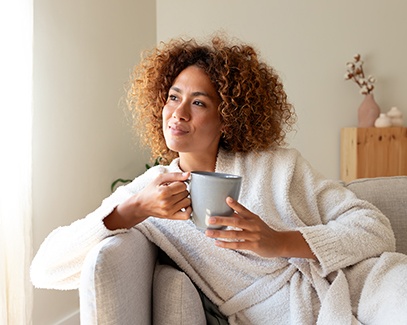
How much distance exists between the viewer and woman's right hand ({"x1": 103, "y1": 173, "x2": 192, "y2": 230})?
42.4 inches

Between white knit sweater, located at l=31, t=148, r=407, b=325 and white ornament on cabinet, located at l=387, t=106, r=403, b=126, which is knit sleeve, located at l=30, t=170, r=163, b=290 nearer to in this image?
white knit sweater, located at l=31, t=148, r=407, b=325

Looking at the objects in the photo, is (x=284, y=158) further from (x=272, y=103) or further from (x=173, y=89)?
(x=173, y=89)

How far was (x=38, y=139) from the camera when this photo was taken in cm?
227

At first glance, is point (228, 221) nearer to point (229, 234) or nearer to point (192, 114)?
point (229, 234)

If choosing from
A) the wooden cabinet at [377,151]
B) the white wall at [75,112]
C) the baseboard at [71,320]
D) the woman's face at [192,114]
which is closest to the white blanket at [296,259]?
the woman's face at [192,114]

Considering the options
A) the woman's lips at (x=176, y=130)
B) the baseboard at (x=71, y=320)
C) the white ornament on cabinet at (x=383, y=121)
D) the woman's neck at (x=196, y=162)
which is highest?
the white ornament on cabinet at (x=383, y=121)

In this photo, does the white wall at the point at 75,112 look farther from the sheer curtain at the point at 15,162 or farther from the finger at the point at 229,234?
the finger at the point at 229,234

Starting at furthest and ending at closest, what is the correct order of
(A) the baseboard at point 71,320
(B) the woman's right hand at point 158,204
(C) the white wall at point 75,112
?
(A) the baseboard at point 71,320
(C) the white wall at point 75,112
(B) the woman's right hand at point 158,204

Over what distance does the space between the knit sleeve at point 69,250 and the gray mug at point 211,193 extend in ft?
0.84

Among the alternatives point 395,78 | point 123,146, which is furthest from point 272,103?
point 395,78

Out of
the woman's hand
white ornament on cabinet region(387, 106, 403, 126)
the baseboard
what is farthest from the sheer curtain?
white ornament on cabinet region(387, 106, 403, 126)

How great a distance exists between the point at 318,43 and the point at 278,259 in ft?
9.03

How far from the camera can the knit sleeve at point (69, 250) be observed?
3.86 feet

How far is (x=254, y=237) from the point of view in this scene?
1089 millimetres
